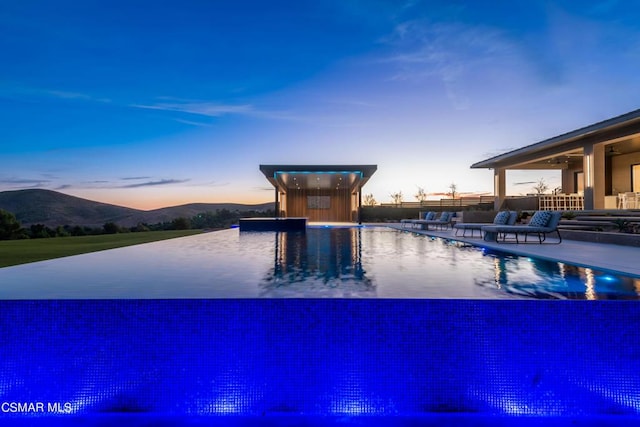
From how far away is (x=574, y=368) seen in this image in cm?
268

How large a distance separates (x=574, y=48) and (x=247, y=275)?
1749 centimetres

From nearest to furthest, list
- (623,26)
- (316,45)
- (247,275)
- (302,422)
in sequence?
(302,422) → (247,275) → (623,26) → (316,45)

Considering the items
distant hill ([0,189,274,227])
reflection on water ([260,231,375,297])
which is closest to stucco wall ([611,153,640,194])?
reflection on water ([260,231,375,297])

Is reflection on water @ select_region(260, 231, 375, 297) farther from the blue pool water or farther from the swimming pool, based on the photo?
the blue pool water

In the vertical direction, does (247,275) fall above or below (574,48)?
below

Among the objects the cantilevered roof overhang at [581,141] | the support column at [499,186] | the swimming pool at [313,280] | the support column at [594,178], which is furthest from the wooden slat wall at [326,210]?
the swimming pool at [313,280]

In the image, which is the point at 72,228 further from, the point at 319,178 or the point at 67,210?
the point at 67,210

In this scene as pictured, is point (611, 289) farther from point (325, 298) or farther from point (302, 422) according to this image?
point (302, 422)

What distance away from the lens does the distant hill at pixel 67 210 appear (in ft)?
115

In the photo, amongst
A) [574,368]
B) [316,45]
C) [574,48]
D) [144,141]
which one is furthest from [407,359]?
[144,141]

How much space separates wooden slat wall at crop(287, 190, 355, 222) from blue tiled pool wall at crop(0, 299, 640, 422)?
20320 mm

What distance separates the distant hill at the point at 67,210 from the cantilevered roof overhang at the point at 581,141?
2699 centimetres

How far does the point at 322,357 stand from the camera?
275 cm

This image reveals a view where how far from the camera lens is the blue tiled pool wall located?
2.65m
